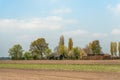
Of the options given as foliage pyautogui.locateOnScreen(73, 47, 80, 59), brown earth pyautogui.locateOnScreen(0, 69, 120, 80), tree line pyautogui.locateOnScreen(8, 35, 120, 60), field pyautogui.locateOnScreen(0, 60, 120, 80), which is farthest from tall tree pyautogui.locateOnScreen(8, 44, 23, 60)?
brown earth pyautogui.locateOnScreen(0, 69, 120, 80)

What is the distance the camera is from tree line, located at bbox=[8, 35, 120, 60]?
12262cm

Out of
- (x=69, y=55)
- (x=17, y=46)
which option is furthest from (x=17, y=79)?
(x=17, y=46)

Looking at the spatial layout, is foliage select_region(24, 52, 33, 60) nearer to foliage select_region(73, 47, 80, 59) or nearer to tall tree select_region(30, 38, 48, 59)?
tall tree select_region(30, 38, 48, 59)

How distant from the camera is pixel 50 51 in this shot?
409 ft

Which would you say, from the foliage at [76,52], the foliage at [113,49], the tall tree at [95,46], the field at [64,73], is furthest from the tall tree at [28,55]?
the field at [64,73]

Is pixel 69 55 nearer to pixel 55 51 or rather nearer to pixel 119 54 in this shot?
pixel 55 51

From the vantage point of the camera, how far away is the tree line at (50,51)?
12262 cm

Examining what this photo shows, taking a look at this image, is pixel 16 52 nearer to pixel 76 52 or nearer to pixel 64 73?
pixel 76 52

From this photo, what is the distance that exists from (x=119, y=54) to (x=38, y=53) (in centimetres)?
3508

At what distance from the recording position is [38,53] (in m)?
128

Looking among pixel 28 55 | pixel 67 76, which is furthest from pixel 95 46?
pixel 67 76

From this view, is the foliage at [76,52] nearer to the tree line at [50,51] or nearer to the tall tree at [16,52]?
the tree line at [50,51]

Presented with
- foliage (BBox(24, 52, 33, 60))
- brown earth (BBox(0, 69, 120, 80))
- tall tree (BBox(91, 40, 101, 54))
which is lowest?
brown earth (BBox(0, 69, 120, 80))

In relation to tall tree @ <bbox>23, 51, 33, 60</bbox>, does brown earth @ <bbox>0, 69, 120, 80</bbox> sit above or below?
below
